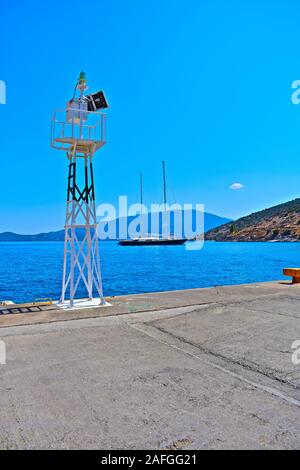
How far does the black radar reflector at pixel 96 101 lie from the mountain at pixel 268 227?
125664 mm

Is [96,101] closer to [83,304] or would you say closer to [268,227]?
[83,304]

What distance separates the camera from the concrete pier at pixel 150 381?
305 cm

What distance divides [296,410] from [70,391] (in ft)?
7.50

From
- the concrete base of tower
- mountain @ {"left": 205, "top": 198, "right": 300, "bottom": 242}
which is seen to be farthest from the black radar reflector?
mountain @ {"left": 205, "top": 198, "right": 300, "bottom": 242}

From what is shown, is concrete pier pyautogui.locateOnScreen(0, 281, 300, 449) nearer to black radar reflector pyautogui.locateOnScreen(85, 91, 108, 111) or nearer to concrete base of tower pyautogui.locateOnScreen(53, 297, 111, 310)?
concrete base of tower pyautogui.locateOnScreen(53, 297, 111, 310)

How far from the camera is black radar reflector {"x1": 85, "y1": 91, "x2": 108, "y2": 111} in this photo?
899 centimetres

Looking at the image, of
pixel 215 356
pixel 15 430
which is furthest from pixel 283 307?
pixel 15 430

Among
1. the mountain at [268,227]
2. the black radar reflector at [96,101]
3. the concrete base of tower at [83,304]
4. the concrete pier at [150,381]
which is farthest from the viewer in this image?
the mountain at [268,227]

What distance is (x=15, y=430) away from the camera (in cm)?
314

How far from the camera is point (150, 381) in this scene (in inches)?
165

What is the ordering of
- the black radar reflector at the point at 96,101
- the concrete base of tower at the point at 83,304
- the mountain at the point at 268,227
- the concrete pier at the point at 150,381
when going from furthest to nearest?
the mountain at the point at 268,227
the black radar reflector at the point at 96,101
the concrete base of tower at the point at 83,304
the concrete pier at the point at 150,381

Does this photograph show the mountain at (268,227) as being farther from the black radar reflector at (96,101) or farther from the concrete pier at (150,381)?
the concrete pier at (150,381)

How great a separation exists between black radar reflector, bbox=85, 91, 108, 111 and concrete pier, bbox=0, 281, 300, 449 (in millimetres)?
5067

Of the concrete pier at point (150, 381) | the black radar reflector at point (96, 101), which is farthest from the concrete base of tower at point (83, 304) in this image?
the black radar reflector at point (96, 101)
